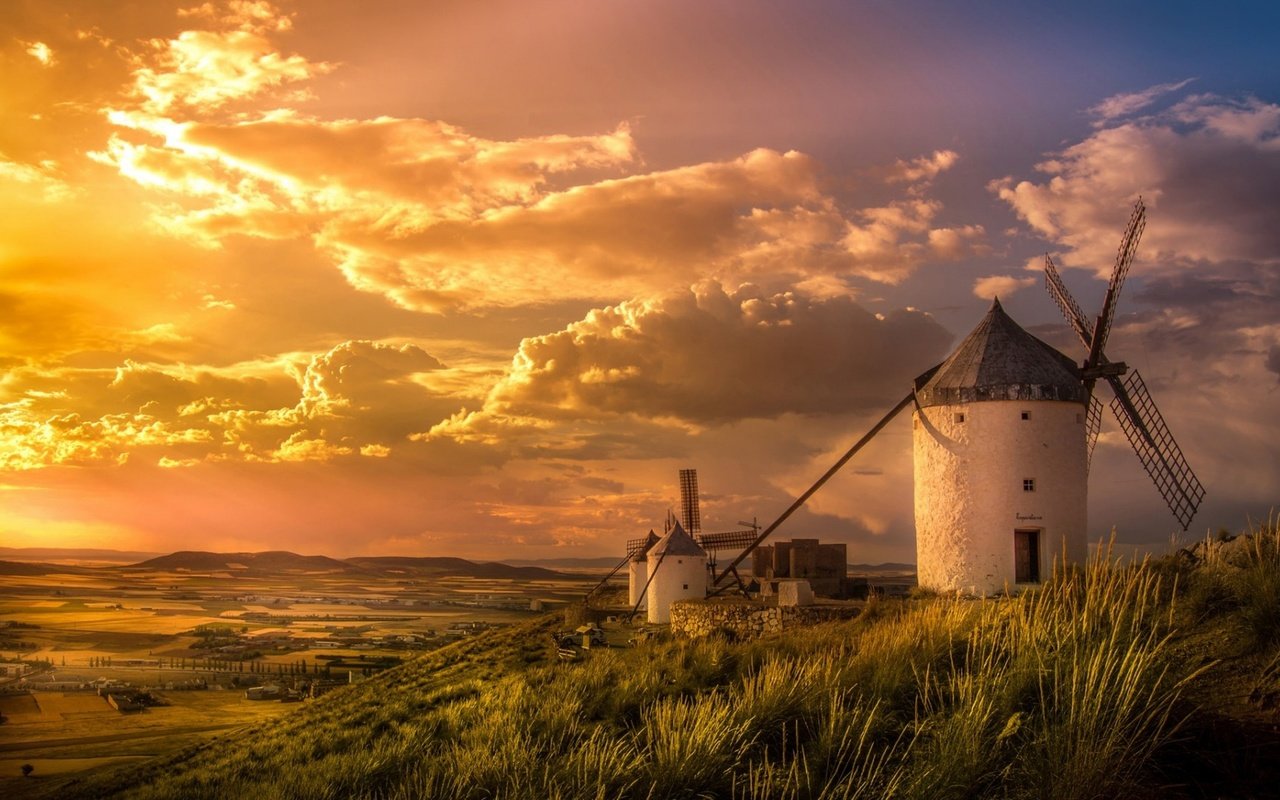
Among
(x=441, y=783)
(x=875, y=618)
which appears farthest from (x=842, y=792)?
(x=875, y=618)

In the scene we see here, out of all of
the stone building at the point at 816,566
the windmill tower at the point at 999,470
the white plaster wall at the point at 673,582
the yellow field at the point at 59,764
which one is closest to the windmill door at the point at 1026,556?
the windmill tower at the point at 999,470

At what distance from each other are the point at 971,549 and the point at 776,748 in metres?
16.2

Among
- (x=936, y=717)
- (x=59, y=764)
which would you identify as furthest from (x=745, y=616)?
(x=59, y=764)

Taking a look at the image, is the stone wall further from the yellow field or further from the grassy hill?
the yellow field

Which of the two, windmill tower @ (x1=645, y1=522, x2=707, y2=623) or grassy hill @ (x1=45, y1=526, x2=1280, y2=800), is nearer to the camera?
grassy hill @ (x1=45, y1=526, x2=1280, y2=800)

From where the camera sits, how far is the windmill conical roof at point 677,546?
113 feet

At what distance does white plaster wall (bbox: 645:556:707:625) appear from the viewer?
113 ft

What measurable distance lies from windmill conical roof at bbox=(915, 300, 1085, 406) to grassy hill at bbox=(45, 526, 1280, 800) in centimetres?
903

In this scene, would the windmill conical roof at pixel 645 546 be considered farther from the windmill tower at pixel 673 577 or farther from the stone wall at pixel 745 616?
the stone wall at pixel 745 616

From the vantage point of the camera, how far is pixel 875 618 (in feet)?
66.3

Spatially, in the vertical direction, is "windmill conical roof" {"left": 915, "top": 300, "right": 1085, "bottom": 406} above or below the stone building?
above

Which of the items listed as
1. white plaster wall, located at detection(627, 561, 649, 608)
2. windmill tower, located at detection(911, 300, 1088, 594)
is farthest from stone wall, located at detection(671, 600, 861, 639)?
white plaster wall, located at detection(627, 561, 649, 608)

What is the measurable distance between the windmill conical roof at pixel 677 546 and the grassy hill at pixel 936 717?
62.3ft

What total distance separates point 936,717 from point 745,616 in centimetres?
1856
